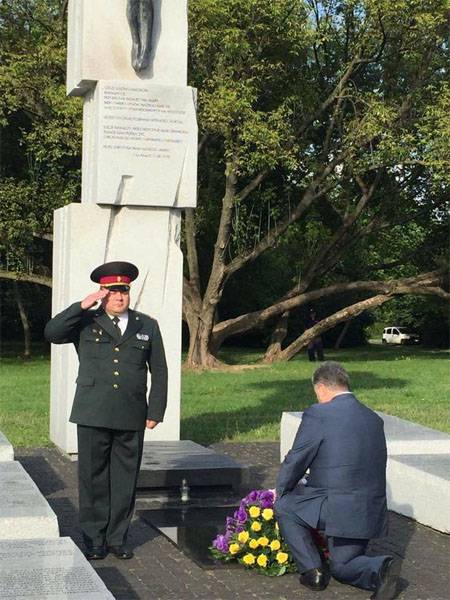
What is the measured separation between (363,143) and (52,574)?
25481 mm

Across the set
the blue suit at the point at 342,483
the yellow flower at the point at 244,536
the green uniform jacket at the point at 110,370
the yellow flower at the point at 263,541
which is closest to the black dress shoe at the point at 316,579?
the blue suit at the point at 342,483

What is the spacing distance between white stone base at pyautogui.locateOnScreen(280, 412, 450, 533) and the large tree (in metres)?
17.7

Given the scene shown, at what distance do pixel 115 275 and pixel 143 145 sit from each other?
5.06 m

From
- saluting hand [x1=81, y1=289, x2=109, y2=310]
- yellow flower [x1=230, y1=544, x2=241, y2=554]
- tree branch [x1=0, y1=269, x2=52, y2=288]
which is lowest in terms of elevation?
tree branch [x1=0, y1=269, x2=52, y2=288]

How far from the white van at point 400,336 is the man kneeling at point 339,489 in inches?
2072

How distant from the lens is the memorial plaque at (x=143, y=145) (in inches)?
467

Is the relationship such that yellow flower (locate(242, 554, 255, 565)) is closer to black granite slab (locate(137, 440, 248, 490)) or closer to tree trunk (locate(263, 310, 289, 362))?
black granite slab (locate(137, 440, 248, 490))

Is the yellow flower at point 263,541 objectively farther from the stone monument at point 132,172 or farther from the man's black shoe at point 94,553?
the stone monument at point 132,172

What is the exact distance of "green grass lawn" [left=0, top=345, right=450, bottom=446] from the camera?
48.0 ft

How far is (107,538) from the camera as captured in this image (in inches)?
287

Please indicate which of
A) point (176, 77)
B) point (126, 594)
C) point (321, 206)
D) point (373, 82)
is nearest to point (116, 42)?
point (176, 77)

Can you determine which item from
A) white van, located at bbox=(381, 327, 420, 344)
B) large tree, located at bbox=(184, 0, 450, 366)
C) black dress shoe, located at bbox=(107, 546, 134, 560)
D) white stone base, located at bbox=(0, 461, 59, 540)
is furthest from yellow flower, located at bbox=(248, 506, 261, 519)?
white van, located at bbox=(381, 327, 420, 344)

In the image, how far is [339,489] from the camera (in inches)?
245

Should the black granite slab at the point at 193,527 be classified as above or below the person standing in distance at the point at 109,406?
below
